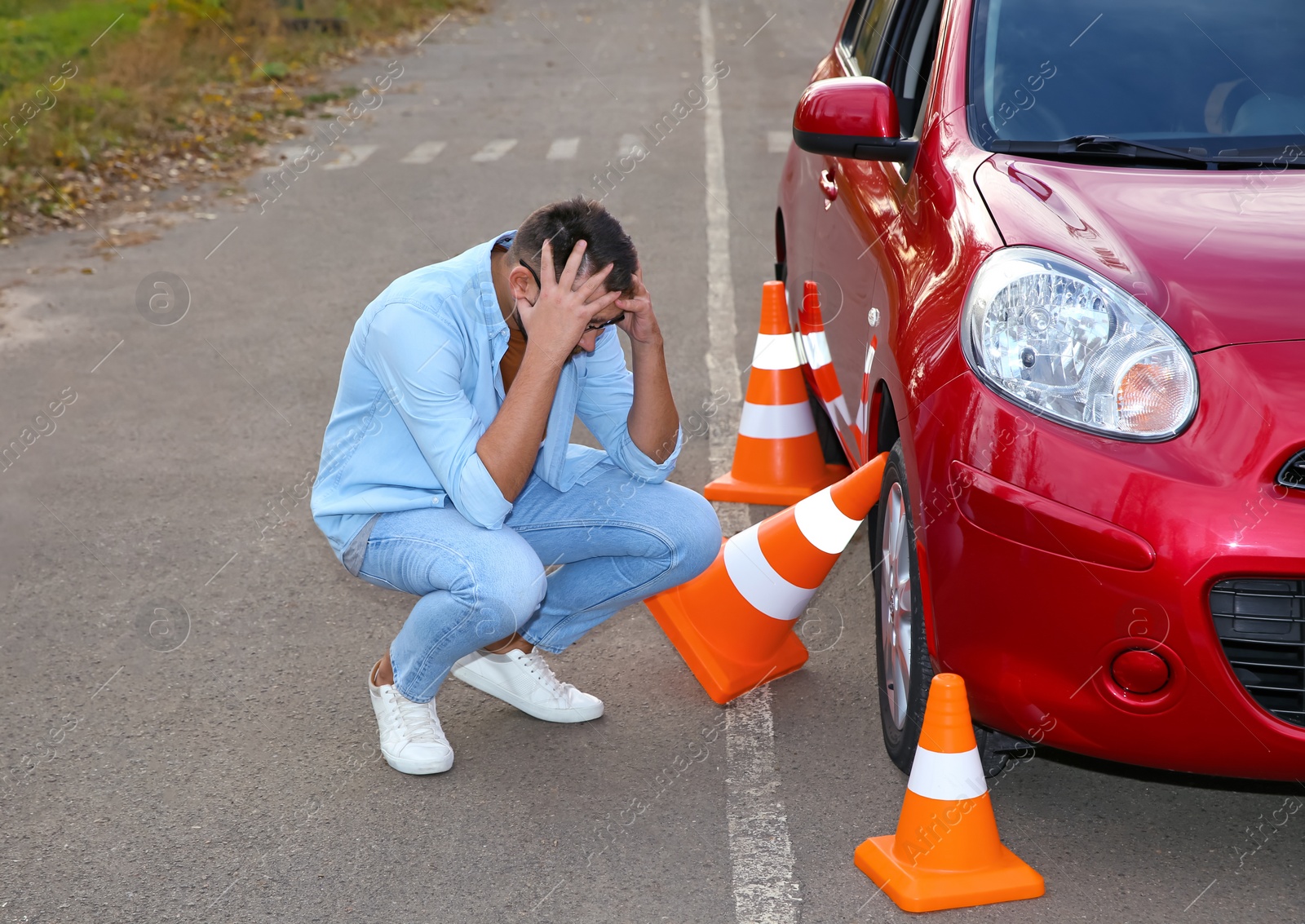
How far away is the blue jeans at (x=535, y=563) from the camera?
335cm

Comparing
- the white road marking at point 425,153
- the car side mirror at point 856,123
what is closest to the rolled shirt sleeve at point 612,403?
the car side mirror at point 856,123

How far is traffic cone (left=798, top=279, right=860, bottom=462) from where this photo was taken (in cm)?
428

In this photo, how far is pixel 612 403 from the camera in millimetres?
3830

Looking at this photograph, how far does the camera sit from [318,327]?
24.5 feet

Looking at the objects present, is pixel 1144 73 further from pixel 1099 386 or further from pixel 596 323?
pixel 596 323

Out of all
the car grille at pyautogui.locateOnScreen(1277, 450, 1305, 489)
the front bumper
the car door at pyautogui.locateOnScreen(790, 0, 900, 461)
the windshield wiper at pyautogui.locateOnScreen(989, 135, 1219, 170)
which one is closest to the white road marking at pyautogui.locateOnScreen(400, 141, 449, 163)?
the car door at pyautogui.locateOnScreen(790, 0, 900, 461)

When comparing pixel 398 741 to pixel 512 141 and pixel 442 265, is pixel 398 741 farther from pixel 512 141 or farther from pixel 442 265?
pixel 512 141

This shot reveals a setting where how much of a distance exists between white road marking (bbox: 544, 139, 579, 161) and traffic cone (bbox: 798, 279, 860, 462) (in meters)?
7.45

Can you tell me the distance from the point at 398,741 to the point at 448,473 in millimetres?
697

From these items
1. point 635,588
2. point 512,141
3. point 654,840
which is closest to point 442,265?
point 635,588

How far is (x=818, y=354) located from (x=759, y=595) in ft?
3.49

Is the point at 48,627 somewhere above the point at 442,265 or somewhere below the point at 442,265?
below

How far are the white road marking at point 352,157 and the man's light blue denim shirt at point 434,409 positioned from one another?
8873 millimetres

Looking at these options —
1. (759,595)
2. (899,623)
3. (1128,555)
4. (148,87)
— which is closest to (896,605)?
(899,623)
